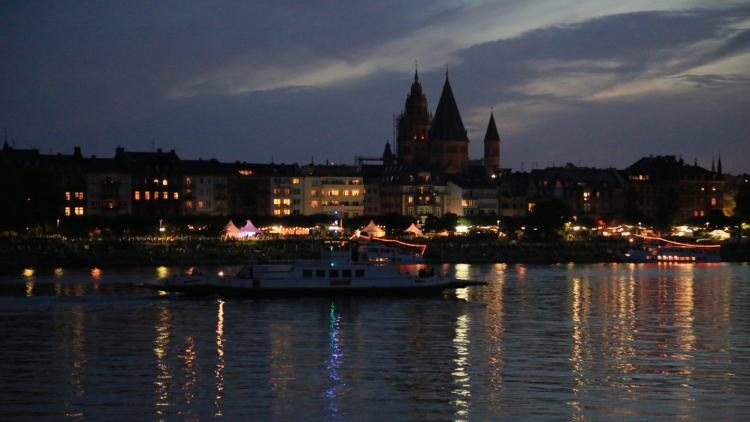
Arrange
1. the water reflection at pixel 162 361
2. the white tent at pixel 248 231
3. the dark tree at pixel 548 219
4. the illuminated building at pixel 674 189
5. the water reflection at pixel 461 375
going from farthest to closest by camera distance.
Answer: the illuminated building at pixel 674 189, the dark tree at pixel 548 219, the white tent at pixel 248 231, the water reflection at pixel 162 361, the water reflection at pixel 461 375

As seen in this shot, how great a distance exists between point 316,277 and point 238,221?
80449mm

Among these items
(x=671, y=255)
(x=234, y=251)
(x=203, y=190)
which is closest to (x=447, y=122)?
(x=203, y=190)

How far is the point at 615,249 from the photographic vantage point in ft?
409

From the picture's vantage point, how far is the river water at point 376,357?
28.9 m

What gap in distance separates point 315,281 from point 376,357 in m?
23.8

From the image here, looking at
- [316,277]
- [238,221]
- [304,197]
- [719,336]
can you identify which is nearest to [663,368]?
[719,336]

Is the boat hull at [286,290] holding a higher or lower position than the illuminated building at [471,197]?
lower

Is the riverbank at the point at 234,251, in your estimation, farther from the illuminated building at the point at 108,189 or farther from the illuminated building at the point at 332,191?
the illuminated building at the point at 332,191

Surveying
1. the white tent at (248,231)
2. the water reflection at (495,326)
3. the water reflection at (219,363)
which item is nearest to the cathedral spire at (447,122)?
the white tent at (248,231)

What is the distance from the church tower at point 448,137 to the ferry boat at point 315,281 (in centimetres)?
13109

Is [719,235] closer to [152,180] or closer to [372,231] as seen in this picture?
[372,231]

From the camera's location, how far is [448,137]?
196125 mm

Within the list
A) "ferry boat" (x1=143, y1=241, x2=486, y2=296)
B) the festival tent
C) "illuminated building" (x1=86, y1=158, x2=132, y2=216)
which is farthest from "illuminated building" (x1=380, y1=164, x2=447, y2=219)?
"ferry boat" (x1=143, y1=241, x2=486, y2=296)

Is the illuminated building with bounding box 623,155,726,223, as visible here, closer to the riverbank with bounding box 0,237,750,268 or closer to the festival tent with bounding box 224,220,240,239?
the riverbank with bounding box 0,237,750,268
